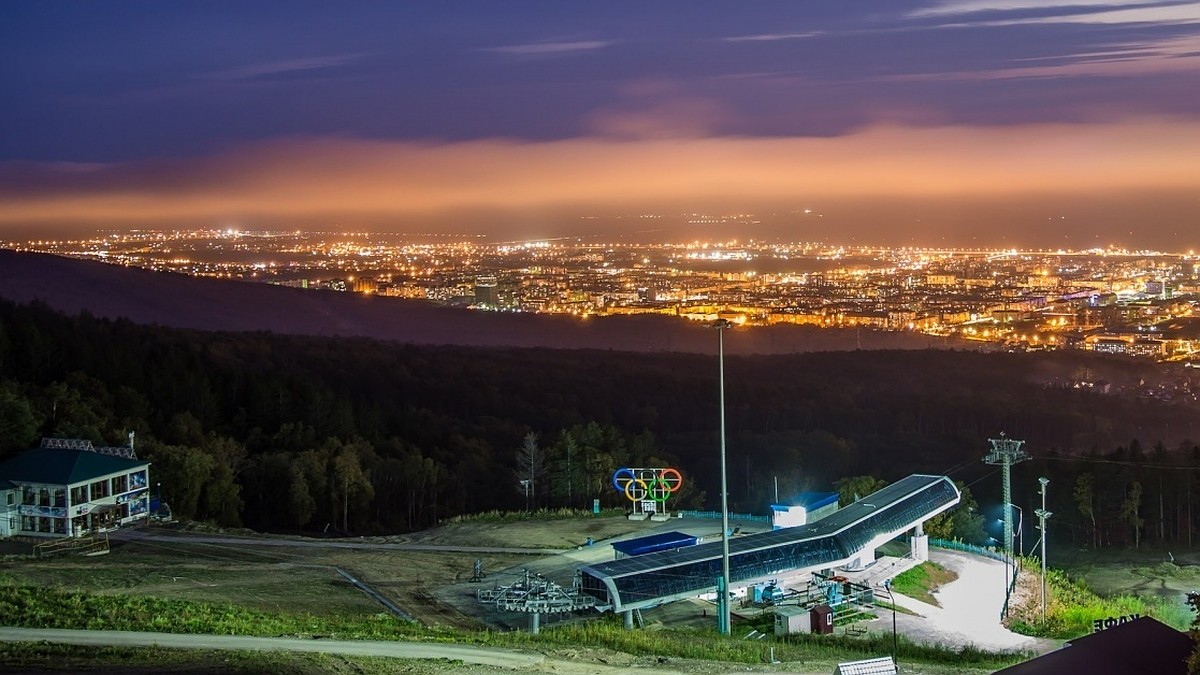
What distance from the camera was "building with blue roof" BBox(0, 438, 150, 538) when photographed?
47.4 metres

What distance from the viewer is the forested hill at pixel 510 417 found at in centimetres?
6525

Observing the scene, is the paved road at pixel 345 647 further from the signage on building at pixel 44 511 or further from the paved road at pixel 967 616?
the signage on building at pixel 44 511

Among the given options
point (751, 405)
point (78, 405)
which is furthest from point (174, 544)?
point (751, 405)

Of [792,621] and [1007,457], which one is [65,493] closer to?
[792,621]

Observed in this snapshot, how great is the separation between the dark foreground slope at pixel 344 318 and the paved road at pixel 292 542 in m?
92.3

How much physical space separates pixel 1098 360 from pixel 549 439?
74093 millimetres

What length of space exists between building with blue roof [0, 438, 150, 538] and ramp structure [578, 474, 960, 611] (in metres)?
24.4

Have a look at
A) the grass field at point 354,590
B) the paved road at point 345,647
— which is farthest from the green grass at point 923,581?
the paved road at point 345,647

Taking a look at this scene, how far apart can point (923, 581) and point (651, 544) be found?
36.5 feet

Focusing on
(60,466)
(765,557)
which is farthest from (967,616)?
(60,466)

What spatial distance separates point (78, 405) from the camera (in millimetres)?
63844

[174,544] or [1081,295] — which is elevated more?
[1081,295]

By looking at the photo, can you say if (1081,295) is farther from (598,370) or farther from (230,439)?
(230,439)

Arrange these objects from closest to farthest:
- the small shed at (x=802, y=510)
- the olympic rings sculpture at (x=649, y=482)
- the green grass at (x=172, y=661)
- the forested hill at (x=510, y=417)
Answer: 1. the green grass at (x=172, y=661)
2. the small shed at (x=802, y=510)
3. the olympic rings sculpture at (x=649, y=482)
4. the forested hill at (x=510, y=417)
